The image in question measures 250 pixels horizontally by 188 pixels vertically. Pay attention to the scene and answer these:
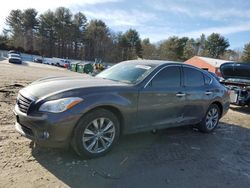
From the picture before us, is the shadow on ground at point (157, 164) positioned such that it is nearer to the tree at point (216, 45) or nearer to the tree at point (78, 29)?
the tree at point (78, 29)

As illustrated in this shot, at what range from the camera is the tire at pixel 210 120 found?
20.2ft

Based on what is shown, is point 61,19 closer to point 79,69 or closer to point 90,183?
point 79,69

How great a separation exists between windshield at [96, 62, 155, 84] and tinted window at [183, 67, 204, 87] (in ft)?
3.23

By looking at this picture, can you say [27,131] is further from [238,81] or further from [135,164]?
[238,81]

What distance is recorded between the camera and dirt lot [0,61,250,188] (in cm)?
347

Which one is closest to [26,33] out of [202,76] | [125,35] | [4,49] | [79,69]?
[4,49]

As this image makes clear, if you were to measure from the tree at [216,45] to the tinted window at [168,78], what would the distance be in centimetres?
8284

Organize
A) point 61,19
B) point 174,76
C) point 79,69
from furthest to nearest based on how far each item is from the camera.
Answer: point 61,19
point 79,69
point 174,76

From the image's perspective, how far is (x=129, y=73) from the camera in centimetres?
493

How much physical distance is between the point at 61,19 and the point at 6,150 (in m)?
76.1

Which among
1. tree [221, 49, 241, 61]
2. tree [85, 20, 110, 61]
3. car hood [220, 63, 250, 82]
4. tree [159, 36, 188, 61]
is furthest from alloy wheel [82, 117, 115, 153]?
tree [221, 49, 241, 61]

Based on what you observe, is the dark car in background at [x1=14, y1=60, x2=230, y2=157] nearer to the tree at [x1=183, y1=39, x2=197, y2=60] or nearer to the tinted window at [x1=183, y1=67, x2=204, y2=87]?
the tinted window at [x1=183, y1=67, x2=204, y2=87]

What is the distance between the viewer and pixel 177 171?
3975 millimetres

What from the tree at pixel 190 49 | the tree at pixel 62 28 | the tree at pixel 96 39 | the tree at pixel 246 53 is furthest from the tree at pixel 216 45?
the tree at pixel 62 28
